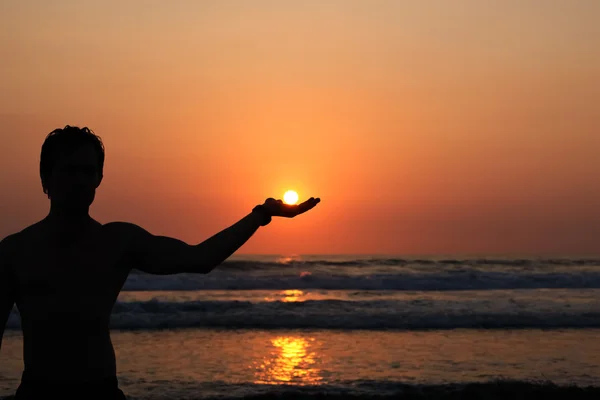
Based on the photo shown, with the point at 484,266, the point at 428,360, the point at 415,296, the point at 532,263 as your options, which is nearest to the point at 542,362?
the point at 428,360

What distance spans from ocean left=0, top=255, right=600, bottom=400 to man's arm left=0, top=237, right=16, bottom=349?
709 centimetres

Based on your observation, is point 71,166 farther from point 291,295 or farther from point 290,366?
point 291,295

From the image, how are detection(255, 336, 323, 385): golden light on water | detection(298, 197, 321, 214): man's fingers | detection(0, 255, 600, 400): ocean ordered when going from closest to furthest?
1. detection(298, 197, 321, 214): man's fingers
2. detection(0, 255, 600, 400): ocean
3. detection(255, 336, 323, 385): golden light on water

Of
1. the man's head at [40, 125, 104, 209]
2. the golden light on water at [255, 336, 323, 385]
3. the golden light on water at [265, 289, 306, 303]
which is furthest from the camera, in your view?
the golden light on water at [265, 289, 306, 303]

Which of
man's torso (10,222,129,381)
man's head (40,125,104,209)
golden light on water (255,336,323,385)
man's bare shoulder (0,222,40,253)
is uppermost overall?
man's head (40,125,104,209)

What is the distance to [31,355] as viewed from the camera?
230 centimetres

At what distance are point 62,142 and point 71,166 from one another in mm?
82

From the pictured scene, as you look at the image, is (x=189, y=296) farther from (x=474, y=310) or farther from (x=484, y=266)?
(x=484, y=266)

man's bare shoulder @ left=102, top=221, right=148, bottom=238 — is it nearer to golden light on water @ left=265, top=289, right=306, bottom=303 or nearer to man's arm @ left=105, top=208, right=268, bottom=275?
man's arm @ left=105, top=208, right=268, bottom=275

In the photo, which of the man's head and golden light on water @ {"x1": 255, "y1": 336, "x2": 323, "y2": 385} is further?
golden light on water @ {"x1": 255, "y1": 336, "x2": 323, "y2": 385}

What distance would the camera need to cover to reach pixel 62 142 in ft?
7.52

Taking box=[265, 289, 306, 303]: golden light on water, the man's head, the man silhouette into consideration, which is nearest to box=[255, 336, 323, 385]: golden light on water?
the man silhouette

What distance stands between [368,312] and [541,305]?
5.41 metres

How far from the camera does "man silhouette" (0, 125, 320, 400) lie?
89.7 inches
